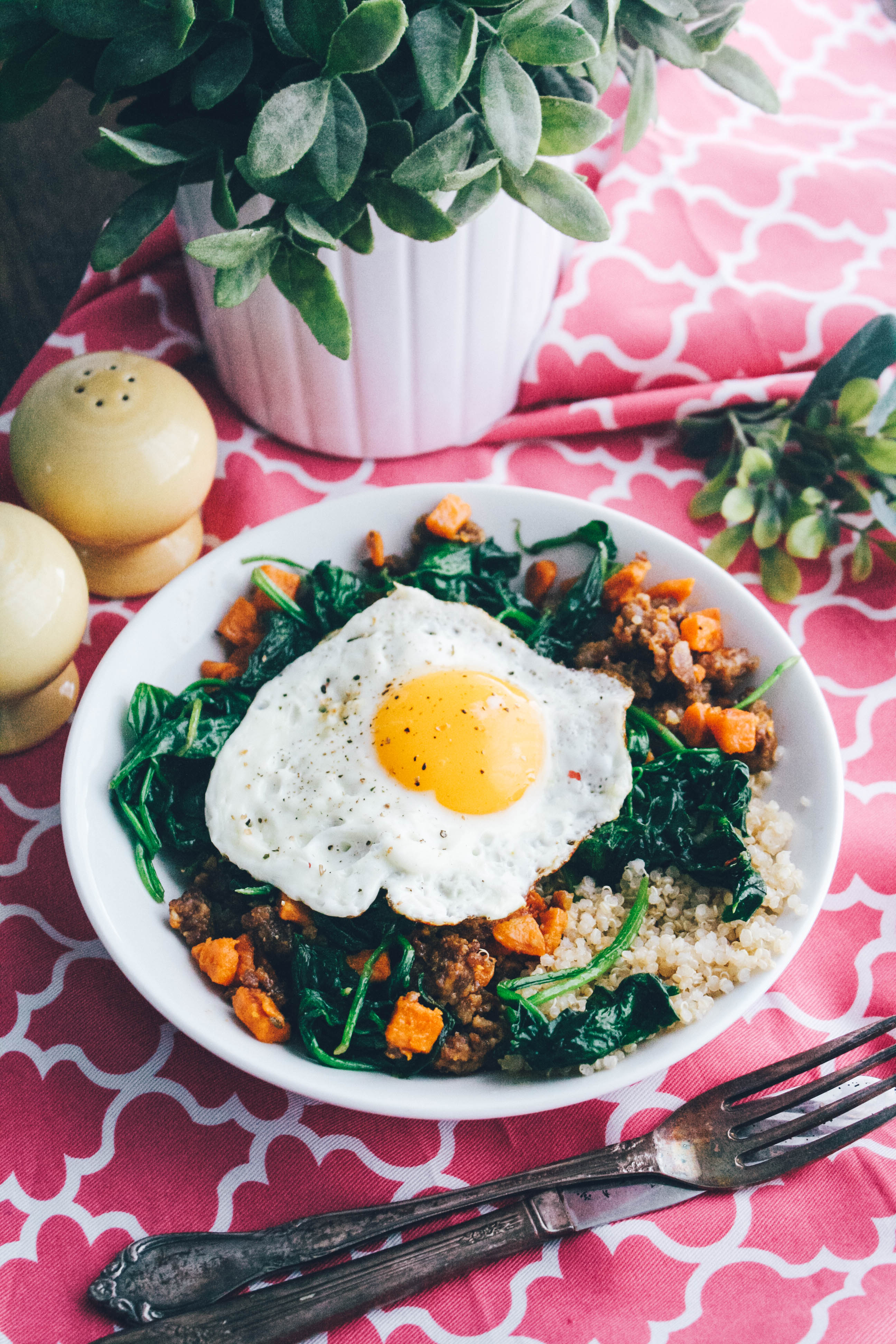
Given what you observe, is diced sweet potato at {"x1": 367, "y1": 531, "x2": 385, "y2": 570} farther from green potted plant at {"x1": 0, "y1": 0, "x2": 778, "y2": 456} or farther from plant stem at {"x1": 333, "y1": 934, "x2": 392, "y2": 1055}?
plant stem at {"x1": 333, "y1": 934, "x2": 392, "y2": 1055}

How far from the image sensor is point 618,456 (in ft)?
10.2

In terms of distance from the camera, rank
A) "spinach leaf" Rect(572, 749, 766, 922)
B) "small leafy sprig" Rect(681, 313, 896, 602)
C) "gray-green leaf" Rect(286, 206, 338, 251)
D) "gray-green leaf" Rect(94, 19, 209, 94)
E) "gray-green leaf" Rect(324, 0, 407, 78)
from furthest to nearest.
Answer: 1. "small leafy sprig" Rect(681, 313, 896, 602)
2. "spinach leaf" Rect(572, 749, 766, 922)
3. "gray-green leaf" Rect(286, 206, 338, 251)
4. "gray-green leaf" Rect(94, 19, 209, 94)
5. "gray-green leaf" Rect(324, 0, 407, 78)

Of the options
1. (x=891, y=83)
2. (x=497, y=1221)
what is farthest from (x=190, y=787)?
(x=891, y=83)

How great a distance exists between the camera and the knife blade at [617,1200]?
192 centimetres

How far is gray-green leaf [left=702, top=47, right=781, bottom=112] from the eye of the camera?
2330 mm

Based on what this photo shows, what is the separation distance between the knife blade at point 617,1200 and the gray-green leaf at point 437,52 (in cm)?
200

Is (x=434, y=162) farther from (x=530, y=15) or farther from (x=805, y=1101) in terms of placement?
(x=805, y=1101)

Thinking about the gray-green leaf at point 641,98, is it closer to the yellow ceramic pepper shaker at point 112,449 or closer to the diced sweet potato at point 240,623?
the yellow ceramic pepper shaker at point 112,449

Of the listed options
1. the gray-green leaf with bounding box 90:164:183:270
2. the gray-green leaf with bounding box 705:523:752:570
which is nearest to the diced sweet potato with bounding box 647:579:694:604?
the gray-green leaf with bounding box 705:523:752:570

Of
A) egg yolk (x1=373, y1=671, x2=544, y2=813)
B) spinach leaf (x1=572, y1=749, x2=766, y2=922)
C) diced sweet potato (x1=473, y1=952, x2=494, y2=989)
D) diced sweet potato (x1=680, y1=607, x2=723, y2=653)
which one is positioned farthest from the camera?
diced sweet potato (x1=680, y1=607, x2=723, y2=653)

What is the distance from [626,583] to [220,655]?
104 cm

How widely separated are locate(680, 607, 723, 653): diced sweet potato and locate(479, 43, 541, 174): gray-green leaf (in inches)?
43.3

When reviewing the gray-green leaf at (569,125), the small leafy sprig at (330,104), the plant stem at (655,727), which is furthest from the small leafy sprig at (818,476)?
the gray-green leaf at (569,125)

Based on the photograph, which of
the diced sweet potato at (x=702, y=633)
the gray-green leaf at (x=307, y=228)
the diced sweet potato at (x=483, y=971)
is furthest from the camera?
the diced sweet potato at (x=702, y=633)
